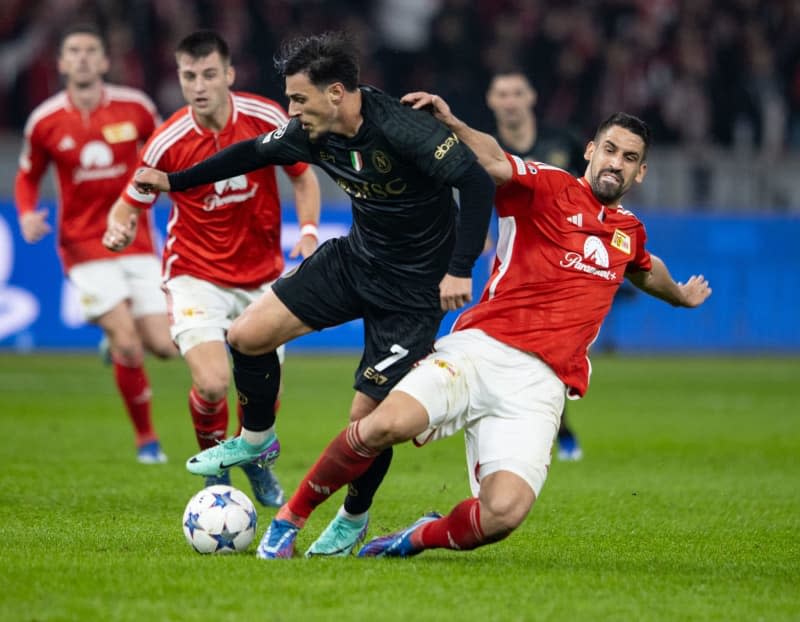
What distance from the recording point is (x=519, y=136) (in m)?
10.2

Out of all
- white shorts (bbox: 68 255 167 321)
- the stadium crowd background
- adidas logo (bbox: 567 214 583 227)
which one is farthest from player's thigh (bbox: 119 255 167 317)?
the stadium crowd background

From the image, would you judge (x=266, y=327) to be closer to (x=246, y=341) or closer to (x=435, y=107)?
(x=246, y=341)

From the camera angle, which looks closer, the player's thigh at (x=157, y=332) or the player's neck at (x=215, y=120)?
the player's neck at (x=215, y=120)

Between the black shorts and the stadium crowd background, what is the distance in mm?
12912

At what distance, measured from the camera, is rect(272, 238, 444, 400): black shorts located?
6.22 meters

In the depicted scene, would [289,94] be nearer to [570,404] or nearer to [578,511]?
[578,511]

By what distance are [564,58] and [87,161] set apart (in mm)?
12690

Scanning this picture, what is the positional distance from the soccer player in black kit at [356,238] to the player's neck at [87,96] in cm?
378

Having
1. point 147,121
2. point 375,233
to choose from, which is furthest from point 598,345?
point 375,233

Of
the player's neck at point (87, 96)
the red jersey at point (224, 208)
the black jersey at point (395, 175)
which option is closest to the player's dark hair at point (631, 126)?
the black jersey at point (395, 175)

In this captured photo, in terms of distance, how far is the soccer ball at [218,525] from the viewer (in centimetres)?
585

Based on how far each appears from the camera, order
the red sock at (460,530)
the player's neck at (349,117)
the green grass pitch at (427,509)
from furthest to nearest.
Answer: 1. the player's neck at (349,117)
2. the red sock at (460,530)
3. the green grass pitch at (427,509)

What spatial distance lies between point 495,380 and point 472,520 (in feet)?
2.00

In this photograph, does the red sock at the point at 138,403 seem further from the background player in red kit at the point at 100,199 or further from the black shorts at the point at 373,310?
the black shorts at the point at 373,310
